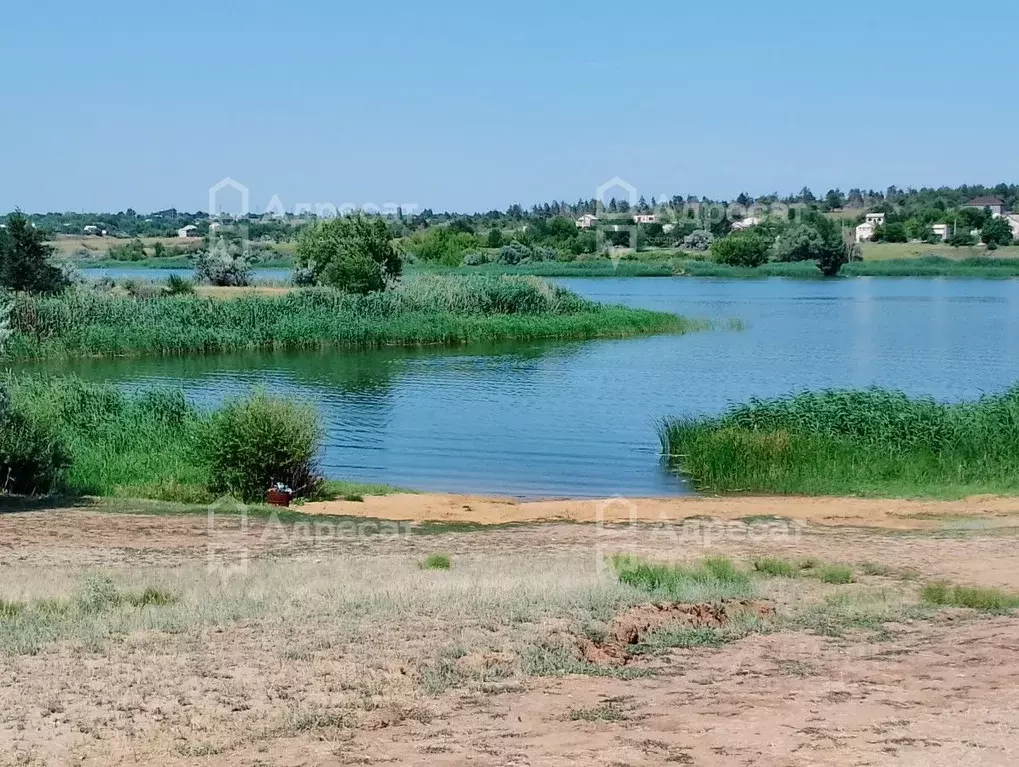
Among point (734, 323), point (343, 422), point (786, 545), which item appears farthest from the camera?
point (734, 323)

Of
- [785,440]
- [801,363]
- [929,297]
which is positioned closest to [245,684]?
[785,440]

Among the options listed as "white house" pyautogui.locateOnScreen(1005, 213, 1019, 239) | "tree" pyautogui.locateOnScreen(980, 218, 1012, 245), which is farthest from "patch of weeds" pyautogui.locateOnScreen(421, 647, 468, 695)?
"white house" pyautogui.locateOnScreen(1005, 213, 1019, 239)

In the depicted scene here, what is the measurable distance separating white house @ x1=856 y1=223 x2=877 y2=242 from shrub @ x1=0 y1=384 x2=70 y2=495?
142 m

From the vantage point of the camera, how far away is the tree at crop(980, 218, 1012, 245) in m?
137

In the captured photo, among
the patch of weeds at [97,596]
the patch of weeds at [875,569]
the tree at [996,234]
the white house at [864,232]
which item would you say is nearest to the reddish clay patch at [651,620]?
the patch of weeds at [875,569]

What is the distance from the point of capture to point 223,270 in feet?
243

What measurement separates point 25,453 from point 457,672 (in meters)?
13.6

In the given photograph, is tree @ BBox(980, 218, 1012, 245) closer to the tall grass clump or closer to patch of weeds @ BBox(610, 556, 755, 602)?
the tall grass clump

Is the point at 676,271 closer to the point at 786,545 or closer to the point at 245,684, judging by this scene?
the point at 786,545

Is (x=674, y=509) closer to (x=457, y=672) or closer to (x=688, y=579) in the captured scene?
(x=688, y=579)

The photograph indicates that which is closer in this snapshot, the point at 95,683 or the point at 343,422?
the point at 95,683

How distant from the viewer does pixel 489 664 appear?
9.05 meters

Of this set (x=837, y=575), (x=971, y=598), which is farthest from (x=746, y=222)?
(x=971, y=598)

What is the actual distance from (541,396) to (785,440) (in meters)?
12.5
